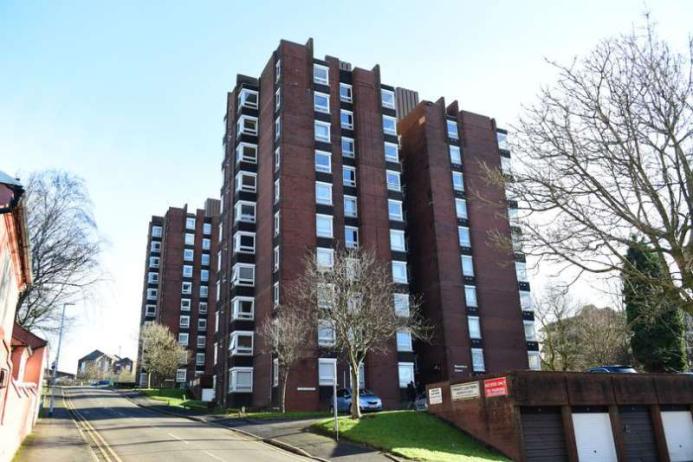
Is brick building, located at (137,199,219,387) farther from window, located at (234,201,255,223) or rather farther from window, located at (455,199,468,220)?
window, located at (455,199,468,220)

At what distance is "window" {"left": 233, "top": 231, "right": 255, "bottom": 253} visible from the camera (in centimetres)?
5162

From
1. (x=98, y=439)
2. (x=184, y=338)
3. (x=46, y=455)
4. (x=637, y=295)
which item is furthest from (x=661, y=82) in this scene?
(x=184, y=338)

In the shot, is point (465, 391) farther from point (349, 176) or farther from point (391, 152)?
point (391, 152)

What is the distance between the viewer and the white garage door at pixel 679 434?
30.3 m

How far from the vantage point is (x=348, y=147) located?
5394 cm

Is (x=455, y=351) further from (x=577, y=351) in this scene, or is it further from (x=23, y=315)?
(x=23, y=315)

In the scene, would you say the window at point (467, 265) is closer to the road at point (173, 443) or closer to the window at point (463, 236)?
the window at point (463, 236)

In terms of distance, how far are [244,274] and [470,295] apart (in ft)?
65.5

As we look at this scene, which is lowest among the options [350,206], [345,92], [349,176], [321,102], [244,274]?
[244,274]

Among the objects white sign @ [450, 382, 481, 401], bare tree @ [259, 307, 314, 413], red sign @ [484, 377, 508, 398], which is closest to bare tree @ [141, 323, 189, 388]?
bare tree @ [259, 307, 314, 413]

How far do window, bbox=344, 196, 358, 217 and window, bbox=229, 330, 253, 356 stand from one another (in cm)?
1305

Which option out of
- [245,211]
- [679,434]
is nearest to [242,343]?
[245,211]

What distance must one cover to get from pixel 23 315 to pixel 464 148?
40383 mm

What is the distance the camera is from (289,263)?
4594 centimetres
